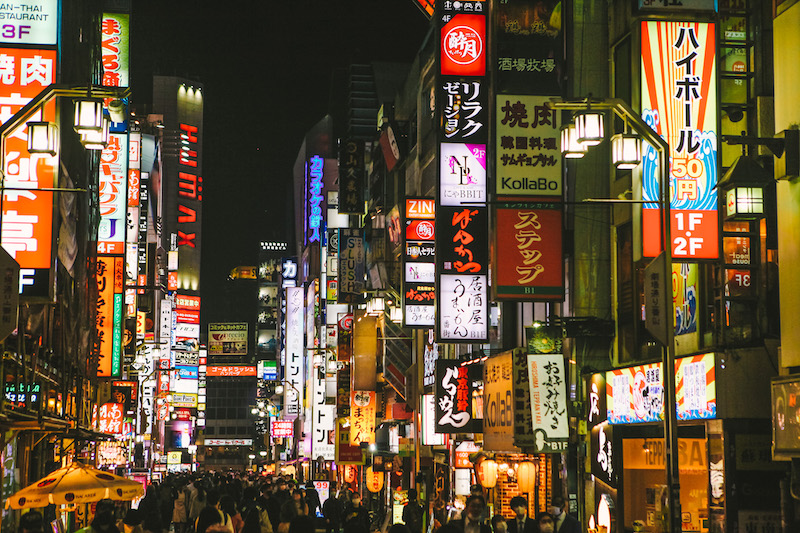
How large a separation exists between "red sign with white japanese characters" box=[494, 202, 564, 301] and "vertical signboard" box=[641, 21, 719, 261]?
414cm

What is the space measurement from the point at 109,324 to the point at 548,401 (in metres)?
17.2

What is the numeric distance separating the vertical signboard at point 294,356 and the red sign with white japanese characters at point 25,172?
6310 cm

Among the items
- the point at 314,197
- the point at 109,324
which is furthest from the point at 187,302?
the point at 109,324

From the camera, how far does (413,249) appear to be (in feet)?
110

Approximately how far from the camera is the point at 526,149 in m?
22.8

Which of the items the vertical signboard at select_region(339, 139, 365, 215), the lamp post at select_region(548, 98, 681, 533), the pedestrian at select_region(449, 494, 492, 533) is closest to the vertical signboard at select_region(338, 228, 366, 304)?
the vertical signboard at select_region(339, 139, 365, 215)

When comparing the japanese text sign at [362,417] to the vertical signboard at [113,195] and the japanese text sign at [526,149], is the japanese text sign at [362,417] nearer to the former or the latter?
the vertical signboard at [113,195]

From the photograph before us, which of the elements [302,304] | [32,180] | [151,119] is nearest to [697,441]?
[32,180]

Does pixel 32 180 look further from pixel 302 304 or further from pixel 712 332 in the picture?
pixel 302 304

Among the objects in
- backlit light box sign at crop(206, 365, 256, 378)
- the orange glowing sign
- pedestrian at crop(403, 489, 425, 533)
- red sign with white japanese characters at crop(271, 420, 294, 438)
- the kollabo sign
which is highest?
the orange glowing sign

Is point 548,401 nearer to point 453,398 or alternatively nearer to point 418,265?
point 453,398

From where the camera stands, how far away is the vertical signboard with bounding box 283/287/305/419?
83000 millimetres

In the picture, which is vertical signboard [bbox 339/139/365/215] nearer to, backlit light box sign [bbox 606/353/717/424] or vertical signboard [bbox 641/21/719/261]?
backlit light box sign [bbox 606/353/717/424]

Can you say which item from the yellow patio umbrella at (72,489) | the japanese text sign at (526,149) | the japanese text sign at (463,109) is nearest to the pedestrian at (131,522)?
the yellow patio umbrella at (72,489)
